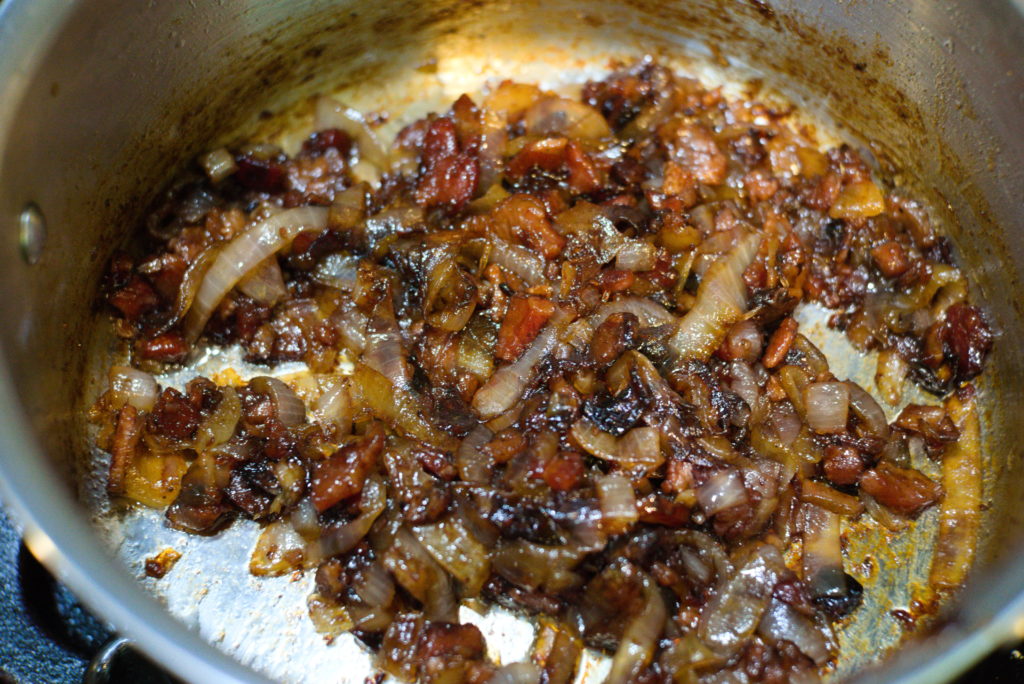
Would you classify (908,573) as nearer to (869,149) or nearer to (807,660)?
(807,660)

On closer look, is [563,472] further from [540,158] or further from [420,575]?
[540,158]

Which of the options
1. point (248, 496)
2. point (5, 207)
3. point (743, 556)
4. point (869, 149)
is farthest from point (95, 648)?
point (869, 149)

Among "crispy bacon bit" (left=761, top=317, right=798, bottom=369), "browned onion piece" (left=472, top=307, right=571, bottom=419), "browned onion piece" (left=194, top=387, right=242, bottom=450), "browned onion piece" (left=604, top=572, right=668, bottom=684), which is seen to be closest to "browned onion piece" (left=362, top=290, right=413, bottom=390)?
"browned onion piece" (left=472, top=307, right=571, bottom=419)

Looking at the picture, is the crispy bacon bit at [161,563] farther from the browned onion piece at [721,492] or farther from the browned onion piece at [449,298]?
the browned onion piece at [721,492]

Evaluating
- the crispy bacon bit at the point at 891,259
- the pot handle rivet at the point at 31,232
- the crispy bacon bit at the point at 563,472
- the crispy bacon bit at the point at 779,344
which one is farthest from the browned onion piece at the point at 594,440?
the pot handle rivet at the point at 31,232

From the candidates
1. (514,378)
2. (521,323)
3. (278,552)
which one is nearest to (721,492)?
(514,378)
